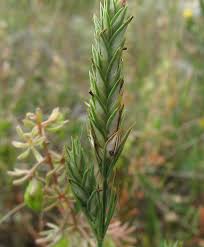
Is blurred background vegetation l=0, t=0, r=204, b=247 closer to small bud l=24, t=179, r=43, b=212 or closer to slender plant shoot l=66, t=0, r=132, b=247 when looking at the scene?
small bud l=24, t=179, r=43, b=212

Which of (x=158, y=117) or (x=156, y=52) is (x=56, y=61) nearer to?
(x=158, y=117)

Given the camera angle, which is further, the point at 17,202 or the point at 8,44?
the point at 8,44

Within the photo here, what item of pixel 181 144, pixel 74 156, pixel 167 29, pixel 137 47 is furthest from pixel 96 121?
pixel 137 47

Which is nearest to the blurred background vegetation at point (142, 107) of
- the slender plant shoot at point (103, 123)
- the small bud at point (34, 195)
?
the small bud at point (34, 195)

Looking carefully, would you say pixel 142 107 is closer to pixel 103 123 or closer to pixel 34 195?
pixel 34 195

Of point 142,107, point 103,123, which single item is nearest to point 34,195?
point 103,123

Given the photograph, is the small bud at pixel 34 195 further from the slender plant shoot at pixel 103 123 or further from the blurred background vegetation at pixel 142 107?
the blurred background vegetation at pixel 142 107

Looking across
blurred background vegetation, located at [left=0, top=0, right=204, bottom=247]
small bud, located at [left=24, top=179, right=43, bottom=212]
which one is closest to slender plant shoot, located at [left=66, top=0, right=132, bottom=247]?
small bud, located at [left=24, top=179, right=43, bottom=212]
